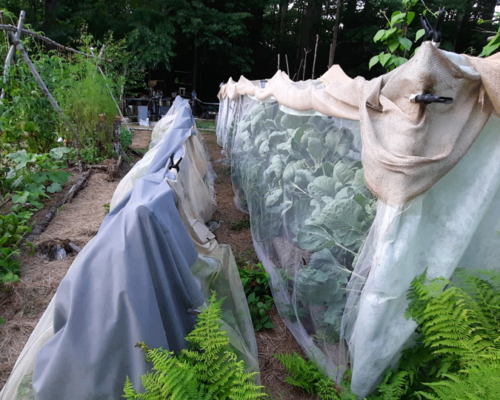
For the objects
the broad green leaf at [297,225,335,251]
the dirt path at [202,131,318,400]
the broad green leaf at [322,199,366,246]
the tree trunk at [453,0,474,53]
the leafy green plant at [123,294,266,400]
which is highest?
the tree trunk at [453,0,474,53]

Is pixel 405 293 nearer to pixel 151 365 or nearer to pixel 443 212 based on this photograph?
pixel 443 212

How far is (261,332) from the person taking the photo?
256cm

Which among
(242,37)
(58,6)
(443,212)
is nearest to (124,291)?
(443,212)

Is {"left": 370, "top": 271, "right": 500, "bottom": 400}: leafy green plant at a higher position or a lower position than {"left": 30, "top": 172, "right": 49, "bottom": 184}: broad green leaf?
higher

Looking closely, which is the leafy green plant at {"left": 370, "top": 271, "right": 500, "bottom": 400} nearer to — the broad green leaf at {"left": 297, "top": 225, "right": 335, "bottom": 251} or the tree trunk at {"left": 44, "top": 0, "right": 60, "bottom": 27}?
the broad green leaf at {"left": 297, "top": 225, "right": 335, "bottom": 251}

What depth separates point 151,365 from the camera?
1.39 m

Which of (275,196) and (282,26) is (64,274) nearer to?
(275,196)

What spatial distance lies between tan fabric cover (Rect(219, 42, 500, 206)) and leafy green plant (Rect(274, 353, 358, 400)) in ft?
3.80

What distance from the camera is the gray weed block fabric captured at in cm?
133

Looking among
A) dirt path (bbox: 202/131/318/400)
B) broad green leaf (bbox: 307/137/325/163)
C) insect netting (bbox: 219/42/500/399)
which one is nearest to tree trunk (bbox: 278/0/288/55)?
dirt path (bbox: 202/131/318/400)

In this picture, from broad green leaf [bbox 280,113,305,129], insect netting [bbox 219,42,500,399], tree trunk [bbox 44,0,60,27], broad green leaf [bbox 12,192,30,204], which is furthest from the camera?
tree trunk [bbox 44,0,60,27]

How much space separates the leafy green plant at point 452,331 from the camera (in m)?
1.25

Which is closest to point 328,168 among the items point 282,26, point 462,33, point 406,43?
point 406,43

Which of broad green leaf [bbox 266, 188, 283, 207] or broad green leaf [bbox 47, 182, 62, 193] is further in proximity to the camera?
broad green leaf [bbox 47, 182, 62, 193]
